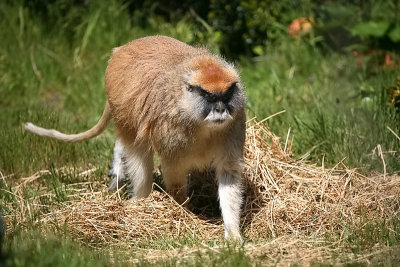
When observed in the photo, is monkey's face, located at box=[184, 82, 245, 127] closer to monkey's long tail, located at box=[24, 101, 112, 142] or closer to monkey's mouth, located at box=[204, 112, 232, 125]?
monkey's mouth, located at box=[204, 112, 232, 125]

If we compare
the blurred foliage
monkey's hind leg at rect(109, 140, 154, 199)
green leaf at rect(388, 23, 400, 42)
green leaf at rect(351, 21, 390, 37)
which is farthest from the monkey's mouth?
the blurred foliage

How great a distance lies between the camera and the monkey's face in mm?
4125

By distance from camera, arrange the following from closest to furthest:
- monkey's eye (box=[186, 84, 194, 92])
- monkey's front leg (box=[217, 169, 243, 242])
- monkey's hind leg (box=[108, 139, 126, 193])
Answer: monkey's eye (box=[186, 84, 194, 92]), monkey's front leg (box=[217, 169, 243, 242]), monkey's hind leg (box=[108, 139, 126, 193])

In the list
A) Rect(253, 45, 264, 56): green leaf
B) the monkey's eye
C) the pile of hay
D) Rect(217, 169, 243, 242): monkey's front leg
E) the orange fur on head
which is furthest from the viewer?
Rect(253, 45, 264, 56): green leaf

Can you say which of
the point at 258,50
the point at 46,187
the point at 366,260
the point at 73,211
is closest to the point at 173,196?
the point at 73,211

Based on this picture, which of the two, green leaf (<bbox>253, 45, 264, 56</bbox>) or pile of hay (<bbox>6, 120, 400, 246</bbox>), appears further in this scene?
green leaf (<bbox>253, 45, 264, 56</bbox>)

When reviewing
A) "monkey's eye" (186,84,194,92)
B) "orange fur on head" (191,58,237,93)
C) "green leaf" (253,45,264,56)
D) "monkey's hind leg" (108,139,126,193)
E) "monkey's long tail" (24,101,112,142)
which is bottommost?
"monkey's hind leg" (108,139,126,193)

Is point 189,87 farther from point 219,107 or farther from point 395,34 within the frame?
point 395,34

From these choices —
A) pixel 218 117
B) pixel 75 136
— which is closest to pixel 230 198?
pixel 218 117

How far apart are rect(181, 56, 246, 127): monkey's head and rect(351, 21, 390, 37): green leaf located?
10.9 feet

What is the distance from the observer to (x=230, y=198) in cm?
451

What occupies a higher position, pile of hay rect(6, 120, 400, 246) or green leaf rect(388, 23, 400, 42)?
green leaf rect(388, 23, 400, 42)

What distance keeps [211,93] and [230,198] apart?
88 centimetres

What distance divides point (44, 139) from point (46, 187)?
0.77 metres
